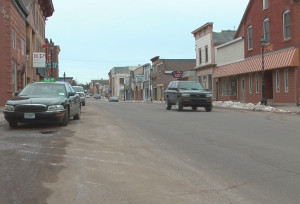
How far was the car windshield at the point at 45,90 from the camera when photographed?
12305mm

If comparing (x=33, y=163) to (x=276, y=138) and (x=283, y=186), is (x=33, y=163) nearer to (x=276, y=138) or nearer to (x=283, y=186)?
(x=283, y=186)

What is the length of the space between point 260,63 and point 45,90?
2075 centimetres

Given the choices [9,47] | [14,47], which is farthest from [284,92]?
[14,47]

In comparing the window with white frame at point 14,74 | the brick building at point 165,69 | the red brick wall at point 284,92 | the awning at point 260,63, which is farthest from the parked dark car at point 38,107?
the brick building at point 165,69

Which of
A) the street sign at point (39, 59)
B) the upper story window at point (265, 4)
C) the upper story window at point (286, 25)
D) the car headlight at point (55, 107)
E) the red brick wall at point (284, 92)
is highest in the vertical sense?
the upper story window at point (265, 4)

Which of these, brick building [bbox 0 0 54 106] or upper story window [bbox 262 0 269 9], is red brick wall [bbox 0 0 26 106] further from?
upper story window [bbox 262 0 269 9]

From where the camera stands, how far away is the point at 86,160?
6617mm

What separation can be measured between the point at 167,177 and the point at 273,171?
1.77 meters

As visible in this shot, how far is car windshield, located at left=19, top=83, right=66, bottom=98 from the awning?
17.2m

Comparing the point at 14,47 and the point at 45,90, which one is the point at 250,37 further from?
the point at 45,90

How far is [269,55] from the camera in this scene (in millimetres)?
27969

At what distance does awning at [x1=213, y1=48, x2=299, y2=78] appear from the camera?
80.7 feet

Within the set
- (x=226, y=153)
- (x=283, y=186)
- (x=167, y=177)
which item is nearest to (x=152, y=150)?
(x=226, y=153)

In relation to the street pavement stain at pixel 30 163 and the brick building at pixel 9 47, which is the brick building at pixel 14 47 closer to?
the brick building at pixel 9 47
